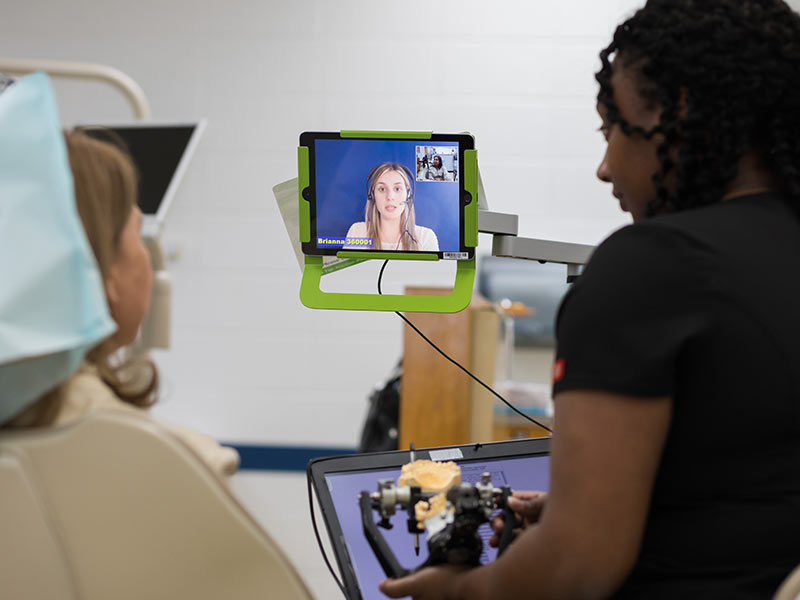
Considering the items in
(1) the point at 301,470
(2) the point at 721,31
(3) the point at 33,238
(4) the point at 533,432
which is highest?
(2) the point at 721,31

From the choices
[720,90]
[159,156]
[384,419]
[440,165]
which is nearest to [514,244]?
[440,165]

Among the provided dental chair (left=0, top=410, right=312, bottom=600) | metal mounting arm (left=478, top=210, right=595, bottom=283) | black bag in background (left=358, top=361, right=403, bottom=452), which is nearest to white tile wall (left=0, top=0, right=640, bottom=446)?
black bag in background (left=358, top=361, right=403, bottom=452)

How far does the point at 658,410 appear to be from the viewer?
682mm

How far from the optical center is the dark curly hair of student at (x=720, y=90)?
767 millimetres

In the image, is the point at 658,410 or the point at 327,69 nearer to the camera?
the point at 658,410

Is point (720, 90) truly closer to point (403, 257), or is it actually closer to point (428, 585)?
point (403, 257)

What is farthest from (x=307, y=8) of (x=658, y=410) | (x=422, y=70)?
(x=658, y=410)

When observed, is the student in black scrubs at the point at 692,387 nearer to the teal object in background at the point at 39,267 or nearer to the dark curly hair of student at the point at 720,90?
the dark curly hair of student at the point at 720,90

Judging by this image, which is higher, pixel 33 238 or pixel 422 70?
pixel 422 70

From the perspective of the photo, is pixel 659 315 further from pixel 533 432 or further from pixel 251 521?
pixel 533 432

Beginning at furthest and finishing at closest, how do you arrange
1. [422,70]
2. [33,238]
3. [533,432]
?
[422,70] < [533,432] < [33,238]

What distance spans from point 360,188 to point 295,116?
85.9 inches

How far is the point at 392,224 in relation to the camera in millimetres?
1031

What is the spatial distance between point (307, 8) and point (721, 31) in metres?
2.54
